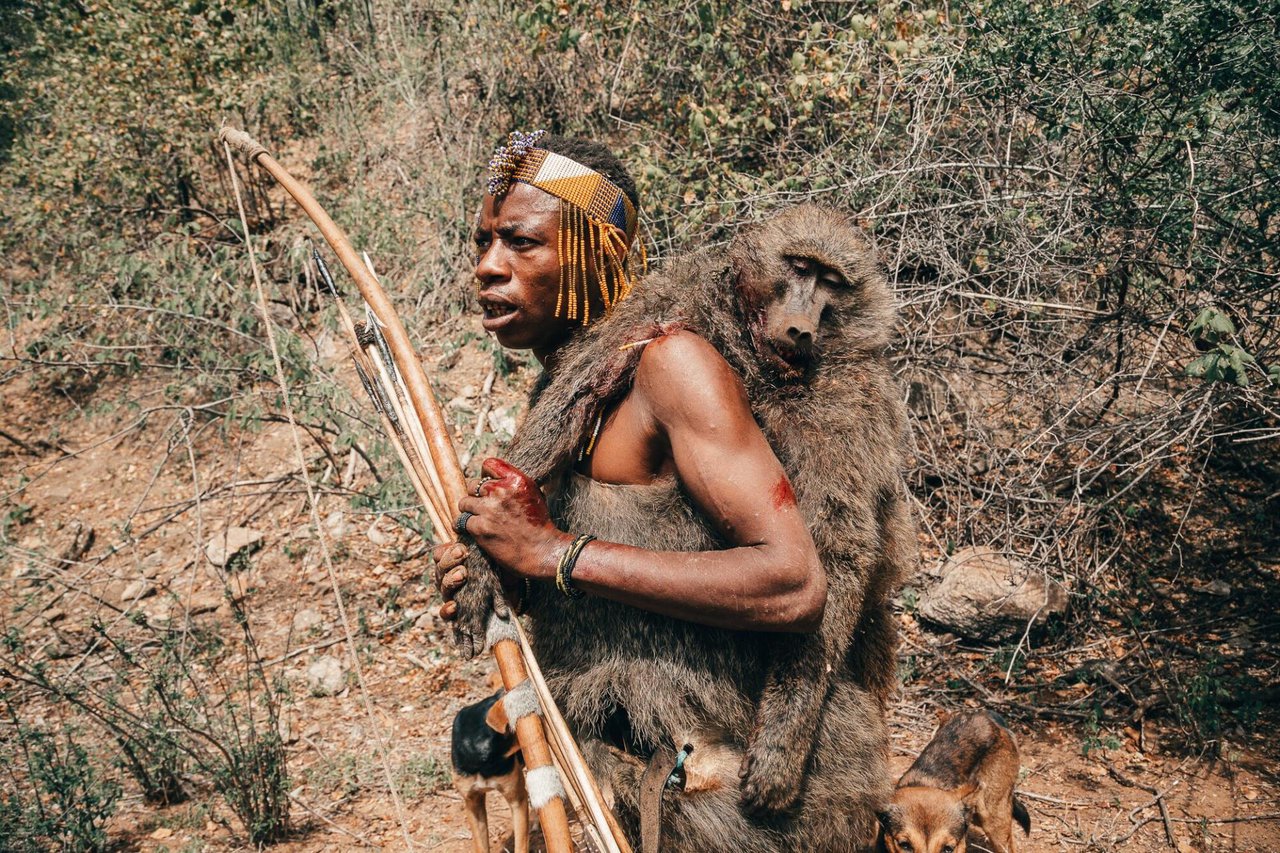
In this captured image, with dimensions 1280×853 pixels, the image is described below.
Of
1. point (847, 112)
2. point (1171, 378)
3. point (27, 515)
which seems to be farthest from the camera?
point (27, 515)

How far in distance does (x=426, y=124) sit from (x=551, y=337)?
249 inches

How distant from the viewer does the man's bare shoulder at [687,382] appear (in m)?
1.71

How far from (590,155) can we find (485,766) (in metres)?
2.22

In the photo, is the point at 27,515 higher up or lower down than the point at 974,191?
lower down

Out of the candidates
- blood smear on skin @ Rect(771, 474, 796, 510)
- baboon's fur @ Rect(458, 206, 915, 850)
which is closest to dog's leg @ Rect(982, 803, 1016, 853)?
baboon's fur @ Rect(458, 206, 915, 850)

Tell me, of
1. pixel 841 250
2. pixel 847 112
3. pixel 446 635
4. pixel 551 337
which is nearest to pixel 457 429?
pixel 446 635

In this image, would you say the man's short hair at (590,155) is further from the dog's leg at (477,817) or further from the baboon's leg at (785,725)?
the dog's leg at (477,817)

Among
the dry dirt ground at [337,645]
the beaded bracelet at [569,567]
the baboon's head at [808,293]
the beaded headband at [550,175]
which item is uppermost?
the beaded headband at [550,175]

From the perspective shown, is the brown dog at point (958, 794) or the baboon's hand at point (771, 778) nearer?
the baboon's hand at point (771, 778)

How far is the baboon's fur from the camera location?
188 centimetres

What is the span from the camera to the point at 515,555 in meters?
1.79

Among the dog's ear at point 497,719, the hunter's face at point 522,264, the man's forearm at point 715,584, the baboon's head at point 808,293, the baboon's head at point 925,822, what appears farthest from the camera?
the dog's ear at point 497,719

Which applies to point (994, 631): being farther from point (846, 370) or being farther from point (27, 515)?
point (27, 515)

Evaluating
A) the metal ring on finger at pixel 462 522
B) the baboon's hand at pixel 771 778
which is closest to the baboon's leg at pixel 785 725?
the baboon's hand at pixel 771 778
